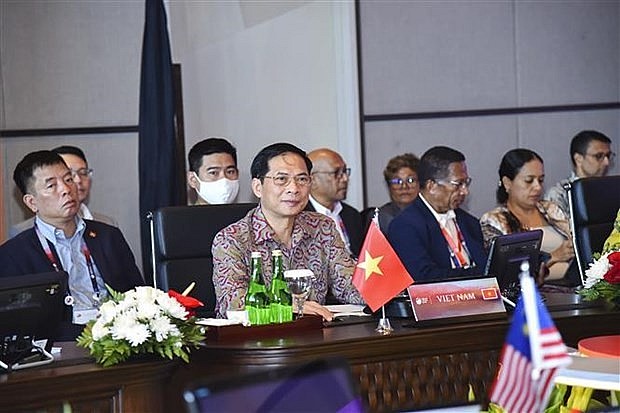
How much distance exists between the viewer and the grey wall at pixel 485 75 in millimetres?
6746

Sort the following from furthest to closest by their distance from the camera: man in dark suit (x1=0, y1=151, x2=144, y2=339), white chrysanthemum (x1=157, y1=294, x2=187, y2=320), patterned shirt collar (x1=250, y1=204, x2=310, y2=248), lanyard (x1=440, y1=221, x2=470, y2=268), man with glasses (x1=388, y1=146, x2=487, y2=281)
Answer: lanyard (x1=440, y1=221, x2=470, y2=268) < man with glasses (x1=388, y1=146, x2=487, y2=281) < man in dark suit (x1=0, y1=151, x2=144, y2=339) < patterned shirt collar (x1=250, y1=204, x2=310, y2=248) < white chrysanthemum (x1=157, y1=294, x2=187, y2=320)

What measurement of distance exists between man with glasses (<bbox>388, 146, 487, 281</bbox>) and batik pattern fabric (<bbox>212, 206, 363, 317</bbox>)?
1.34 feet

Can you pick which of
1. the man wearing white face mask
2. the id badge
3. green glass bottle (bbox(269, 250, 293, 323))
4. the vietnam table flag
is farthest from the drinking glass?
the man wearing white face mask

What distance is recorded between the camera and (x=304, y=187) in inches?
161

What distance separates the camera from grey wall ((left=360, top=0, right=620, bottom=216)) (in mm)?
6746

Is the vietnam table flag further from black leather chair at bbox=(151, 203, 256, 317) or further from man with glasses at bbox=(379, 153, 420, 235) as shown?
man with glasses at bbox=(379, 153, 420, 235)

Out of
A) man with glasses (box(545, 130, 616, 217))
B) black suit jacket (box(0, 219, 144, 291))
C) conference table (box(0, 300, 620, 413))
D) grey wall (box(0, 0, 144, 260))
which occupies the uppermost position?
grey wall (box(0, 0, 144, 260))

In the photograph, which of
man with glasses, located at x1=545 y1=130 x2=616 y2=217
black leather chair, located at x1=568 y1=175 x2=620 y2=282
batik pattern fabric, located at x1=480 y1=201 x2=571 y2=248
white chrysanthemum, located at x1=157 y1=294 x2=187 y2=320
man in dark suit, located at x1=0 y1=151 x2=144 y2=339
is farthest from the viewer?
man with glasses, located at x1=545 y1=130 x2=616 y2=217

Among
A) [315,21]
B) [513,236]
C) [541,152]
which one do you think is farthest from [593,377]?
[541,152]

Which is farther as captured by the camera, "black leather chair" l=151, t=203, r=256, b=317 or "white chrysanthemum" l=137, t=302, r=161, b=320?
"black leather chair" l=151, t=203, r=256, b=317

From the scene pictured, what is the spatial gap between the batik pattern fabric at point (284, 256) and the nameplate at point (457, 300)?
1.79 feet

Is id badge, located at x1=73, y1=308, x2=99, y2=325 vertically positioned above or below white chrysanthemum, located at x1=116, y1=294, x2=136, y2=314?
below

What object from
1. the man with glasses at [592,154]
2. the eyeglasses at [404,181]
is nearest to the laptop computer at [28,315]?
the eyeglasses at [404,181]

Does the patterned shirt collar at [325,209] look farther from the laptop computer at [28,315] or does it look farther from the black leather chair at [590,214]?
the laptop computer at [28,315]
